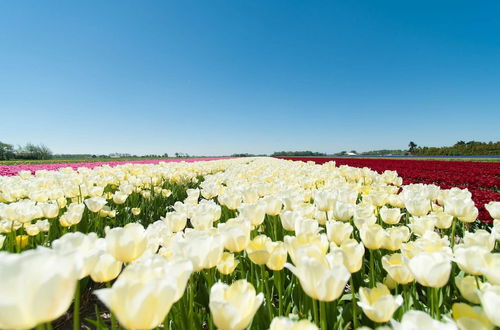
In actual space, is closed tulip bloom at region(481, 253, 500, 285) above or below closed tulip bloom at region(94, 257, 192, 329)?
below

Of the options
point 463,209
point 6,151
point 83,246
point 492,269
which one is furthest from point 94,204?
point 6,151

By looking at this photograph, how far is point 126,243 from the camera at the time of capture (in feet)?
3.71

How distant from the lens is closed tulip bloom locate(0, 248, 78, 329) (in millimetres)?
589

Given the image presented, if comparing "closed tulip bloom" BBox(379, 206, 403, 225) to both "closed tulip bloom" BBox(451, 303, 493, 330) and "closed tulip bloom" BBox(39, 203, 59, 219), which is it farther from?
"closed tulip bloom" BBox(39, 203, 59, 219)

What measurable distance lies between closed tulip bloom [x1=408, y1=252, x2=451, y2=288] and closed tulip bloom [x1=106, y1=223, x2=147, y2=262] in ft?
3.87

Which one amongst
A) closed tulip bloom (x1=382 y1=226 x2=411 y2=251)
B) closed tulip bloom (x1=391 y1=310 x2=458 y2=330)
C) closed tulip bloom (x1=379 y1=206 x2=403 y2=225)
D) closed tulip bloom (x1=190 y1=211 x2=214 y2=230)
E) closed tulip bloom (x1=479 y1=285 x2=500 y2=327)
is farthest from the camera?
closed tulip bloom (x1=379 y1=206 x2=403 y2=225)

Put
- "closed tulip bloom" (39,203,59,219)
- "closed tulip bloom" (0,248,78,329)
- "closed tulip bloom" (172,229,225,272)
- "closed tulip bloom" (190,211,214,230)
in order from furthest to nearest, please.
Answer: "closed tulip bloom" (39,203,59,219) < "closed tulip bloom" (190,211,214,230) < "closed tulip bloom" (172,229,225,272) < "closed tulip bloom" (0,248,78,329)

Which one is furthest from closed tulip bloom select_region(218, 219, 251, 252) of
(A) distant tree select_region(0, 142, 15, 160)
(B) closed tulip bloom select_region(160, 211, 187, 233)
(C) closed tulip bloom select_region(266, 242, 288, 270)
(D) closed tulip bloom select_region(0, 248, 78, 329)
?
(A) distant tree select_region(0, 142, 15, 160)

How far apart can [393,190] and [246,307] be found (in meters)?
2.74

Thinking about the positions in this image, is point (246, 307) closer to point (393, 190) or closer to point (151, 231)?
point (151, 231)

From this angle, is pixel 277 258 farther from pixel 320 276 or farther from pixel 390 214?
pixel 390 214

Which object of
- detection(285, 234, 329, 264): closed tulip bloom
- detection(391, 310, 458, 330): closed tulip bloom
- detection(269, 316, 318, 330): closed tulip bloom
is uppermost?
detection(285, 234, 329, 264): closed tulip bloom

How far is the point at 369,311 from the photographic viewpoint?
1031 mm

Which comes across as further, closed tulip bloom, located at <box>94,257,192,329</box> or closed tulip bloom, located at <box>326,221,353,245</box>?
closed tulip bloom, located at <box>326,221,353,245</box>
